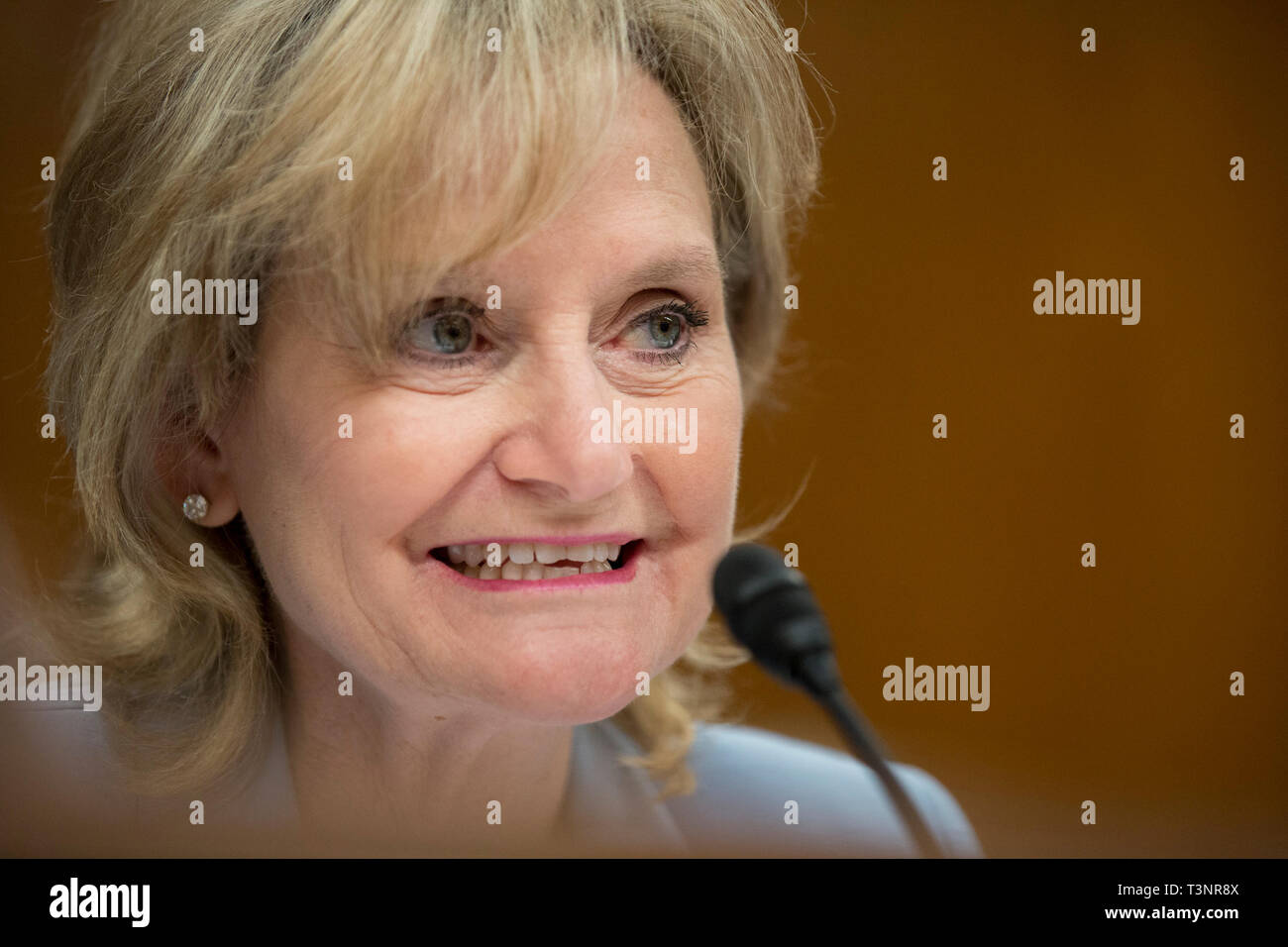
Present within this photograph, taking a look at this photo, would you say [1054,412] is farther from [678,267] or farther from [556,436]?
[556,436]

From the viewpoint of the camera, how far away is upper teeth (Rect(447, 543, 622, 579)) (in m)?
1.21

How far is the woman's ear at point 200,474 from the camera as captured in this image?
1.25 m

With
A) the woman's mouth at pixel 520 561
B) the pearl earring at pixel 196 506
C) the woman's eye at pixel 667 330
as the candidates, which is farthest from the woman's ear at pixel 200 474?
the woman's eye at pixel 667 330

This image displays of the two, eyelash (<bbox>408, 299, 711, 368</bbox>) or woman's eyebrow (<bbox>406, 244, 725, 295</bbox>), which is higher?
woman's eyebrow (<bbox>406, 244, 725, 295</bbox>)

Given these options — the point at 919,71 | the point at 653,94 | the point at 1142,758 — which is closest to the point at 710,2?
the point at 653,94

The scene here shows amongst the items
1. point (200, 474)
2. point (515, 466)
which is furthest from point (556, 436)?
point (200, 474)

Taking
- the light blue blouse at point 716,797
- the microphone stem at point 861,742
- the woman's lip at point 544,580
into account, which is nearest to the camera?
the microphone stem at point 861,742

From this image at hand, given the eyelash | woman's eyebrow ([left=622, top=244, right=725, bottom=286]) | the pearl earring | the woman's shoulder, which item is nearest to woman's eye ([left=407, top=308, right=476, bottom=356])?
the eyelash

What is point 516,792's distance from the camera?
139cm

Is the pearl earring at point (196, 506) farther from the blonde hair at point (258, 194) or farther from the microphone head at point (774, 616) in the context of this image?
the microphone head at point (774, 616)

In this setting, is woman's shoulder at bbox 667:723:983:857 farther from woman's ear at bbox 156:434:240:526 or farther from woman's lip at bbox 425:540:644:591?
woman's ear at bbox 156:434:240:526

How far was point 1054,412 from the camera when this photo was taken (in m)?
1.45
